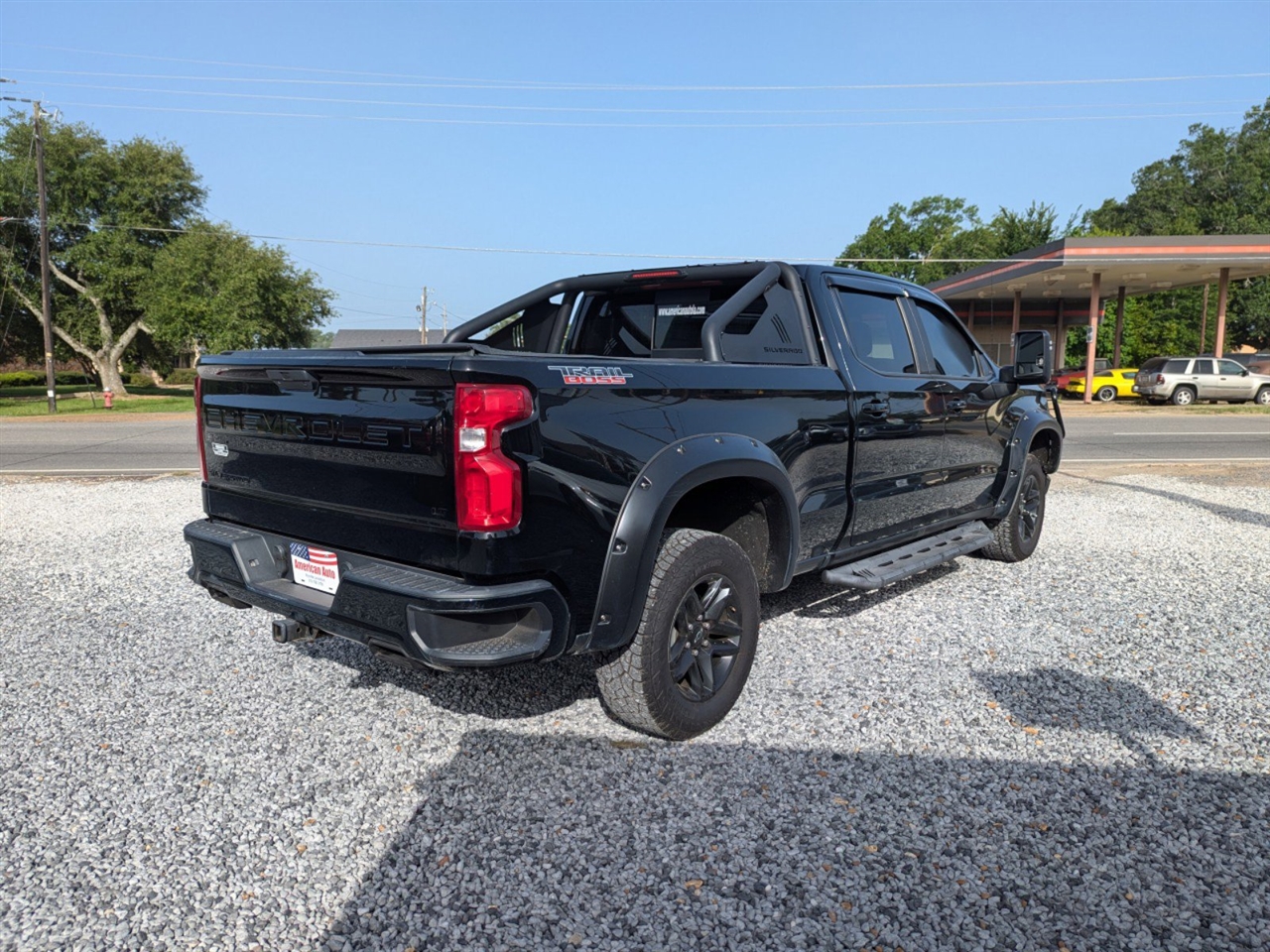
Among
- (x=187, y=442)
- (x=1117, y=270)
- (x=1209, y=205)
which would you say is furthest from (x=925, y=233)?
(x=187, y=442)

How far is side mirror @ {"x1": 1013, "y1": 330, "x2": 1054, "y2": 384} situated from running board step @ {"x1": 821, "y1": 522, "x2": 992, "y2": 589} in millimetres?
1010

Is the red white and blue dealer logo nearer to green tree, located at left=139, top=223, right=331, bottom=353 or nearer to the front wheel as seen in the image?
the front wheel

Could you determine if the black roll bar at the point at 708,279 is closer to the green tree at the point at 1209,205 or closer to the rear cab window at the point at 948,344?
the rear cab window at the point at 948,344

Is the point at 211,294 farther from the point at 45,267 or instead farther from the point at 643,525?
the point at 643,525

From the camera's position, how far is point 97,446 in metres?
15.3

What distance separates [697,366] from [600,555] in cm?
86

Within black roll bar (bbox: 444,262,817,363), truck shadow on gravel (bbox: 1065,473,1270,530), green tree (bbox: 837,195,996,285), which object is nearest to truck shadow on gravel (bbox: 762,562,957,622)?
black roll bar (bbox: 444,262,817,363)

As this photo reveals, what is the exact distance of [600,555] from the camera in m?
2.98

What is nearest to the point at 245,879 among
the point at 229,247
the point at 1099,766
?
the point at 1099,766

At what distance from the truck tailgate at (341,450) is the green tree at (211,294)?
2850cm

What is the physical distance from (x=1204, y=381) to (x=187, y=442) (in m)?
27.2

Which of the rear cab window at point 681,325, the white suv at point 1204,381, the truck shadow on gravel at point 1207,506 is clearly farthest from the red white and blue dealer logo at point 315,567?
the white suv at point 1204,381

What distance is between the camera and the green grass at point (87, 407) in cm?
2553

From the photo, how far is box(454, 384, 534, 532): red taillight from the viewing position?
106 inches
